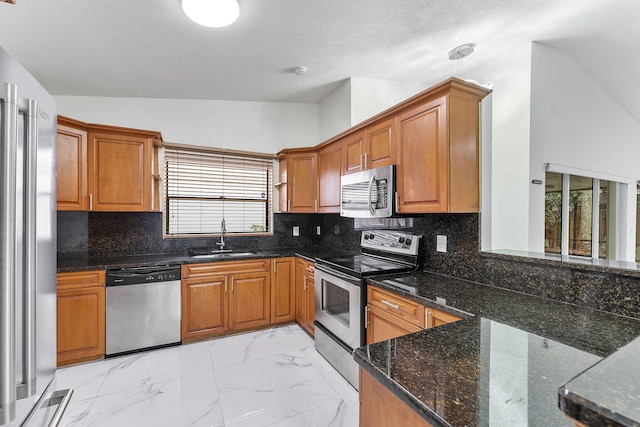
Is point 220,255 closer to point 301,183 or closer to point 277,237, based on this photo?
point 277,237

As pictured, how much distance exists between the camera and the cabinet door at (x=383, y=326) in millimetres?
1830

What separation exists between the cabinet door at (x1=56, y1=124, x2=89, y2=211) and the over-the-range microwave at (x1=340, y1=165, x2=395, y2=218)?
8.12 feet

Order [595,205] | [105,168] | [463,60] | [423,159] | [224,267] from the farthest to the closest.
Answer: [595,205]
[224,267]
[463,60]
[105,168]
[423,159]

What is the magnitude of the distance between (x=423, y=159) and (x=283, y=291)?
222cm

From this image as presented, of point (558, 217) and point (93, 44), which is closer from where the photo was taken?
point (93, 44)

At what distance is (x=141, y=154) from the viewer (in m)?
2.94

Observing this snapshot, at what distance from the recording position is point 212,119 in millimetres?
3605

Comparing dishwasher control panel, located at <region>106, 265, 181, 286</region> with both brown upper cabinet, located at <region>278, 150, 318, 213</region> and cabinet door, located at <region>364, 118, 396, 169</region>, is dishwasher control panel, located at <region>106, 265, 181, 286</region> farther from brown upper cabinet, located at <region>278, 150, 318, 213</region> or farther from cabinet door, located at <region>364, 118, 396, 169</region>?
cabinet door, located at <region>364, 118, 396, 169</region>

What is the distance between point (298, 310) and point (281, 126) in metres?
2.41

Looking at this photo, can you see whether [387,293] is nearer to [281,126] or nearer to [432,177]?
[432,177]

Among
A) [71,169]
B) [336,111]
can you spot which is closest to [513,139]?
[336,111]

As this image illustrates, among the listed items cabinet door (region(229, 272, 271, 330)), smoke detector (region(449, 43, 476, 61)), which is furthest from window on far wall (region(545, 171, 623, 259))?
cabinet door (region(229, 272, 271, 330))

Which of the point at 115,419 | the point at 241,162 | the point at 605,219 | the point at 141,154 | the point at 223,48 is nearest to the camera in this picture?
the point at 115,419

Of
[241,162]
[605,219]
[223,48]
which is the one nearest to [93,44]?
[223,48]
